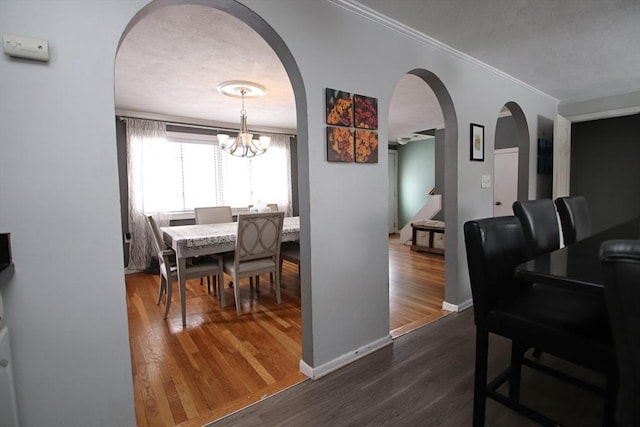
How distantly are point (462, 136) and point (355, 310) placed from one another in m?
1.78

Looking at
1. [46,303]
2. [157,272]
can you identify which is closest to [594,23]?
[46,303]

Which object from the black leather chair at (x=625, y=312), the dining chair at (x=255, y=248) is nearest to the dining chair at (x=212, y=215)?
the dining chair at (x=255, y=248)

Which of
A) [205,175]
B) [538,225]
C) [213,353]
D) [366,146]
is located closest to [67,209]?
[213,353]

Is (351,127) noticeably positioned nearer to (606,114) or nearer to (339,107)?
(339,107)

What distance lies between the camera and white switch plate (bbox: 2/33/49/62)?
3.26 feet

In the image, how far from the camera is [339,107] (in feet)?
6.00

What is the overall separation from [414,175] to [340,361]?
6322 millimetres

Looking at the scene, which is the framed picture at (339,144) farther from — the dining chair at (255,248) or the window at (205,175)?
the window at (205,175)

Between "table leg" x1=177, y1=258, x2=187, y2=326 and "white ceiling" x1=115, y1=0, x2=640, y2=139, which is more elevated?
"white ceiling" x1=115, y1=0, x2=640, y2=139

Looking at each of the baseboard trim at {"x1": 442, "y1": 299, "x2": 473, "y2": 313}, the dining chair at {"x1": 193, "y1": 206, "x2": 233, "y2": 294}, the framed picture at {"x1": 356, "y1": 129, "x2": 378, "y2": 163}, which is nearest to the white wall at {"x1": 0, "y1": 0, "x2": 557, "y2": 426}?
the framed picture at {"x1": 356, "y1": 129, "x2": 378, "y2": 163}

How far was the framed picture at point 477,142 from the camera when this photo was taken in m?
2.77

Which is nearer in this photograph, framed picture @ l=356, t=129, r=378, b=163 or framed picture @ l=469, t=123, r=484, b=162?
framed picture @ l=356, t=129, r=378, b=163

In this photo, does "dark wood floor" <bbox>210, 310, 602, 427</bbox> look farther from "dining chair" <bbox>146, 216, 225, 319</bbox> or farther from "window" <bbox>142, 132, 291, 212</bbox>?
"window" <bbox>142, 132, 291, 212</bbox>

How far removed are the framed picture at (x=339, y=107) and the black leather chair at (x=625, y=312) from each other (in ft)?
4.65
